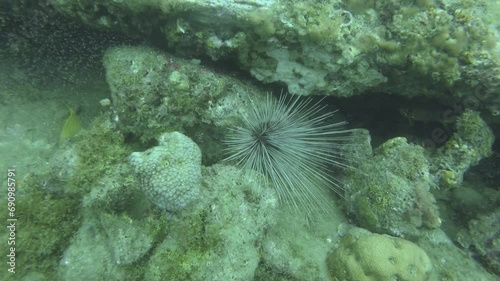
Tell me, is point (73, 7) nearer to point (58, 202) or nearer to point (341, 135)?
point (58, 202)

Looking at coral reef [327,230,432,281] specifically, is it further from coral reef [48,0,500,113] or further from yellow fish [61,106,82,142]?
yellow fish [61,106,82,142]

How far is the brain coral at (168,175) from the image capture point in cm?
300

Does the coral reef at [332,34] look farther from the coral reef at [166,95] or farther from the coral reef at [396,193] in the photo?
the coral reef at [396,193]

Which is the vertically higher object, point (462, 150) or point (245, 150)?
point (462, 150)

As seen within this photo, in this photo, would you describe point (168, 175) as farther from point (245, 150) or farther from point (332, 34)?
point (332, 34)

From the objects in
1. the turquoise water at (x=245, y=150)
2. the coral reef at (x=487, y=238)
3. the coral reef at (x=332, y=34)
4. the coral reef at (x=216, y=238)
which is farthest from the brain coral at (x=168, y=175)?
the coral reef at (x=487, y=238)

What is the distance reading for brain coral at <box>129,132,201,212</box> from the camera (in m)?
3.00

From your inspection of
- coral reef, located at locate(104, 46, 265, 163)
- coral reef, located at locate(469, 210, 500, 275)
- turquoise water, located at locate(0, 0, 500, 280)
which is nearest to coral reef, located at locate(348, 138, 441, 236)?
turquoise water, located at locate(0, 0, 500, 280)

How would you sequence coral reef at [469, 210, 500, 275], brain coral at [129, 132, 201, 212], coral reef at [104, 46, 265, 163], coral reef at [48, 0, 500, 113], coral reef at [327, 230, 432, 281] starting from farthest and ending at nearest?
coral reef at [469, 210, 500, 275], coral reef at [104, 46, 265, 163], coral reef at [48, 0, 500, 113], coral reef at [327, 230, 432, 281], brain coral at [129, 132, 201, 212]

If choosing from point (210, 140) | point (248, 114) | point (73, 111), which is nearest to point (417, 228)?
point (248, 114)

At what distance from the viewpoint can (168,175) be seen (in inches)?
119

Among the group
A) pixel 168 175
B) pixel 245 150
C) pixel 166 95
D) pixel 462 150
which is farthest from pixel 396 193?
pixel 166 95

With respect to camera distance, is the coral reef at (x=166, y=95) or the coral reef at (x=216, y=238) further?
the coral reef at (x=166, y=95)

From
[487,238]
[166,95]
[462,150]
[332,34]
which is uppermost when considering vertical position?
[332,34]
